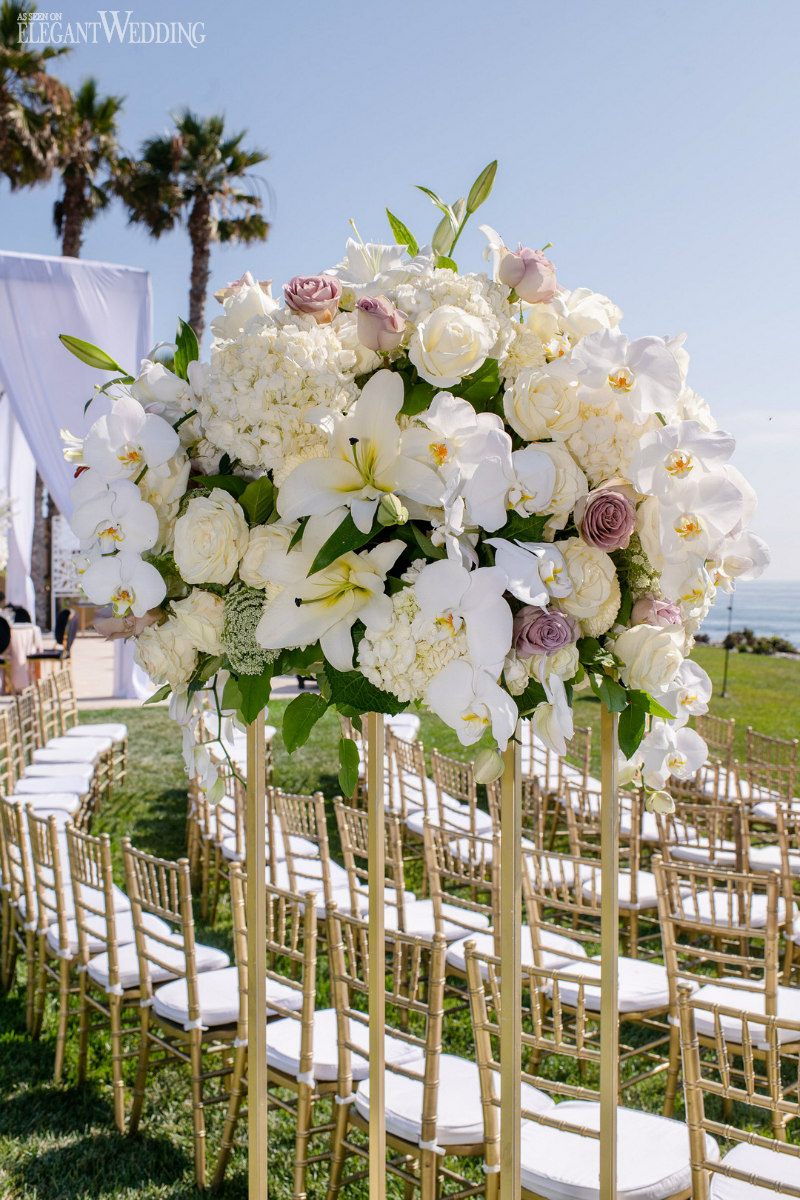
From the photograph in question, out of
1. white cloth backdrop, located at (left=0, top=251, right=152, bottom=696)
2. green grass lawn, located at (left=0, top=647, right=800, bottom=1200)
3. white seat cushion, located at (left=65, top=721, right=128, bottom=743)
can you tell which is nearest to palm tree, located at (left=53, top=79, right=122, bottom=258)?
white cloth backdrop, located at (left=0, top=251, right=152, bottom=696)

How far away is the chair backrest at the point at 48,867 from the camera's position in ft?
11.6

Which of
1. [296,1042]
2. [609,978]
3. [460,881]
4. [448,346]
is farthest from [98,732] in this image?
[448,346]

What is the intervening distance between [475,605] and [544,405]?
0.23 meters

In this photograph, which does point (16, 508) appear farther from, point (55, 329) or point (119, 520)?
point (119, 520)

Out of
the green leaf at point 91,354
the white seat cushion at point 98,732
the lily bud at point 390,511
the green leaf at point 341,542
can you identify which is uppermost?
the green leaf at point 91,354

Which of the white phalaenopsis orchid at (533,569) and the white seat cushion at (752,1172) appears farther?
the white seat cushion at (752,1172)

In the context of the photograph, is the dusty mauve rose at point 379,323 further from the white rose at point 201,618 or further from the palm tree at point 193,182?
the palm tree at point 193,182

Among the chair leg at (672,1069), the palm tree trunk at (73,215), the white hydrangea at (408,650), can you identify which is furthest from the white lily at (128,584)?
the palm tree trunk at (73,215)

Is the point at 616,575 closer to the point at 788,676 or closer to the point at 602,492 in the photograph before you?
the point at 602,492

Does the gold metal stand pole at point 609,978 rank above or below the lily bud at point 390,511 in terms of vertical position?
below

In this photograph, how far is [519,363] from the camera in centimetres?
104

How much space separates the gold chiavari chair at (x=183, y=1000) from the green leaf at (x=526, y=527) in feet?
7.77

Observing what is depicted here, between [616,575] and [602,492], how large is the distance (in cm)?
11

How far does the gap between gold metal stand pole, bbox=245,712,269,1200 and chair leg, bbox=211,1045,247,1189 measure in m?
1.82
